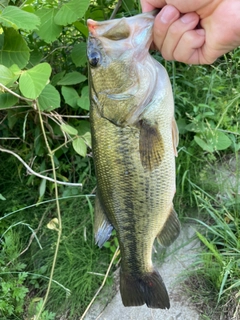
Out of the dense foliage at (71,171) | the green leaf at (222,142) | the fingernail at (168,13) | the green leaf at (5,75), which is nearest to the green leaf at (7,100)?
the dense foliage at (71,171)

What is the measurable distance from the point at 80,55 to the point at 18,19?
2.00ft

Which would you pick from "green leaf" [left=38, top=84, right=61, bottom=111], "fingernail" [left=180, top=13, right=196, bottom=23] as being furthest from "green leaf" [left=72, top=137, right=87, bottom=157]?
"fingernail" [left=180, top=13, right=196, bottom=23]

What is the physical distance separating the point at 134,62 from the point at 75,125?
4.12ft

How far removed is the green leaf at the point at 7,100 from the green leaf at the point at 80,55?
1.46 ft

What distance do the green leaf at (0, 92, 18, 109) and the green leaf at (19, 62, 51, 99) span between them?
270 millimetres

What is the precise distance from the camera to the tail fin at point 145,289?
1685 mm

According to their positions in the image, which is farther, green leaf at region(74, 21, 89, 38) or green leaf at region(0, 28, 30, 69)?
green leaf at region(74, 21, 89, 38)

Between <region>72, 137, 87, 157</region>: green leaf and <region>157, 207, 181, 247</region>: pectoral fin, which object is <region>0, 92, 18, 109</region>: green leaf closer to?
<region>72, 137, 87, 157</region>: green leaf

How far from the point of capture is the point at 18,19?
1.73 meters

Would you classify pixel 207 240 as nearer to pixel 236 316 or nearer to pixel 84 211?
pixel 236 316

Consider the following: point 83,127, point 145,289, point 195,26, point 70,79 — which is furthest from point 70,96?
point 145,289

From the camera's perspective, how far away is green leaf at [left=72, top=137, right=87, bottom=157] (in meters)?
1.99

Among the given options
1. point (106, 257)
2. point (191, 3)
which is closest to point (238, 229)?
point (106, 257)

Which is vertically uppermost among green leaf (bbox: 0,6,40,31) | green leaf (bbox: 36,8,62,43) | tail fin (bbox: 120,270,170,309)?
green leaf (bbox: 0,6,40,31)
